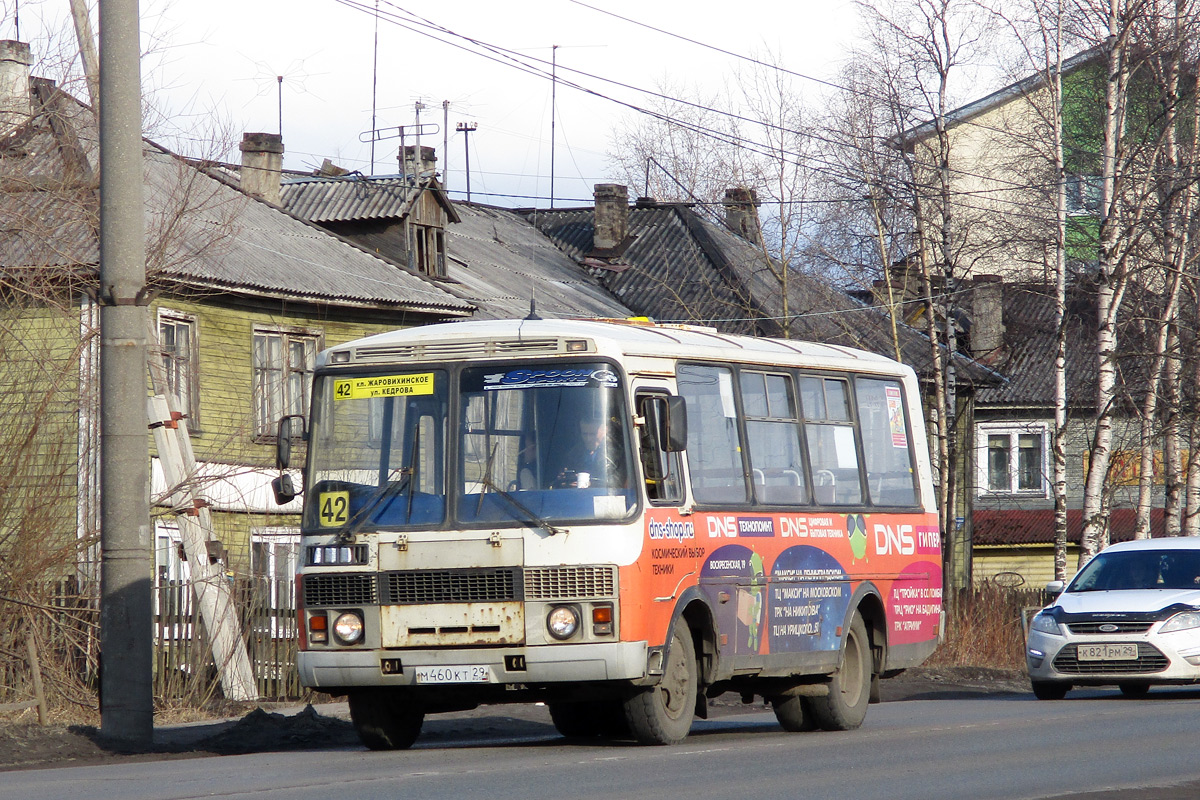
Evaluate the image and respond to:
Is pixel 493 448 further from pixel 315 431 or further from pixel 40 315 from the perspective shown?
pixel 40 315

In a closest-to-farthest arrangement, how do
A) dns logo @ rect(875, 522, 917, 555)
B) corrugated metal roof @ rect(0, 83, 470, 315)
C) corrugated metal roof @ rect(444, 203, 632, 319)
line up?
dns logo @ rect(875, 522, 917, 555)
corrugated metal roof @ rect(0, 83, 470, 315)
corrugated metal roof @ rect(444, 203, 632, 319)

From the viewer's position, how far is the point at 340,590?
11695 mm

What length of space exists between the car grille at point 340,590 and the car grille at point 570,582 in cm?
109

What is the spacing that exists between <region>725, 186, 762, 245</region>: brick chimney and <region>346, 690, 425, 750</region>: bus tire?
70.6 feet

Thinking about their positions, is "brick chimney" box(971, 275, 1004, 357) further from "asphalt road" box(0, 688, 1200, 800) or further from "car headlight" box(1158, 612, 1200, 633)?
"asphalt road" box(0, 688, 1200, 800)

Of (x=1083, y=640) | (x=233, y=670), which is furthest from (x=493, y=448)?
(x=1083, y=640)

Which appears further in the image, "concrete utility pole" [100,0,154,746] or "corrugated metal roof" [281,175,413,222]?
"corrugated metal roof" [281,175,413,222]

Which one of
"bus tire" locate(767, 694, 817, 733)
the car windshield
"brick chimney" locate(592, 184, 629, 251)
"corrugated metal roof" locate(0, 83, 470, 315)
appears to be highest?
"brick chimney" locate(592, 184, 629, 251)

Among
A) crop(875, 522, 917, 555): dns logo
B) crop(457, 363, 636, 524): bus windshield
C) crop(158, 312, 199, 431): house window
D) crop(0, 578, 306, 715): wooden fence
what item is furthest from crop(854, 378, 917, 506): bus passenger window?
crop(158, 312, 199, 431): house window

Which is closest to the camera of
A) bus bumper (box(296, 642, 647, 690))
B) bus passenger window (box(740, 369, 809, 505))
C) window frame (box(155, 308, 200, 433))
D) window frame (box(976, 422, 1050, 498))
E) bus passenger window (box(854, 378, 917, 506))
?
bus bumper (box(296, 642, 647, 690))

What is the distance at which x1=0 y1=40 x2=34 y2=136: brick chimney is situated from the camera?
55.1ft

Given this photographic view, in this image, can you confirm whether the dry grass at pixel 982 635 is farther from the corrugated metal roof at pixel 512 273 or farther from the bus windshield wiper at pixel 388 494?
the bus windshield wiper at pixel 388 494

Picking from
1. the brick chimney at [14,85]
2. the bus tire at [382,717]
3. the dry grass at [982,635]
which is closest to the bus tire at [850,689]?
the bus tire at [382,717]

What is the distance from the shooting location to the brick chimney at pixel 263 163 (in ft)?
109
